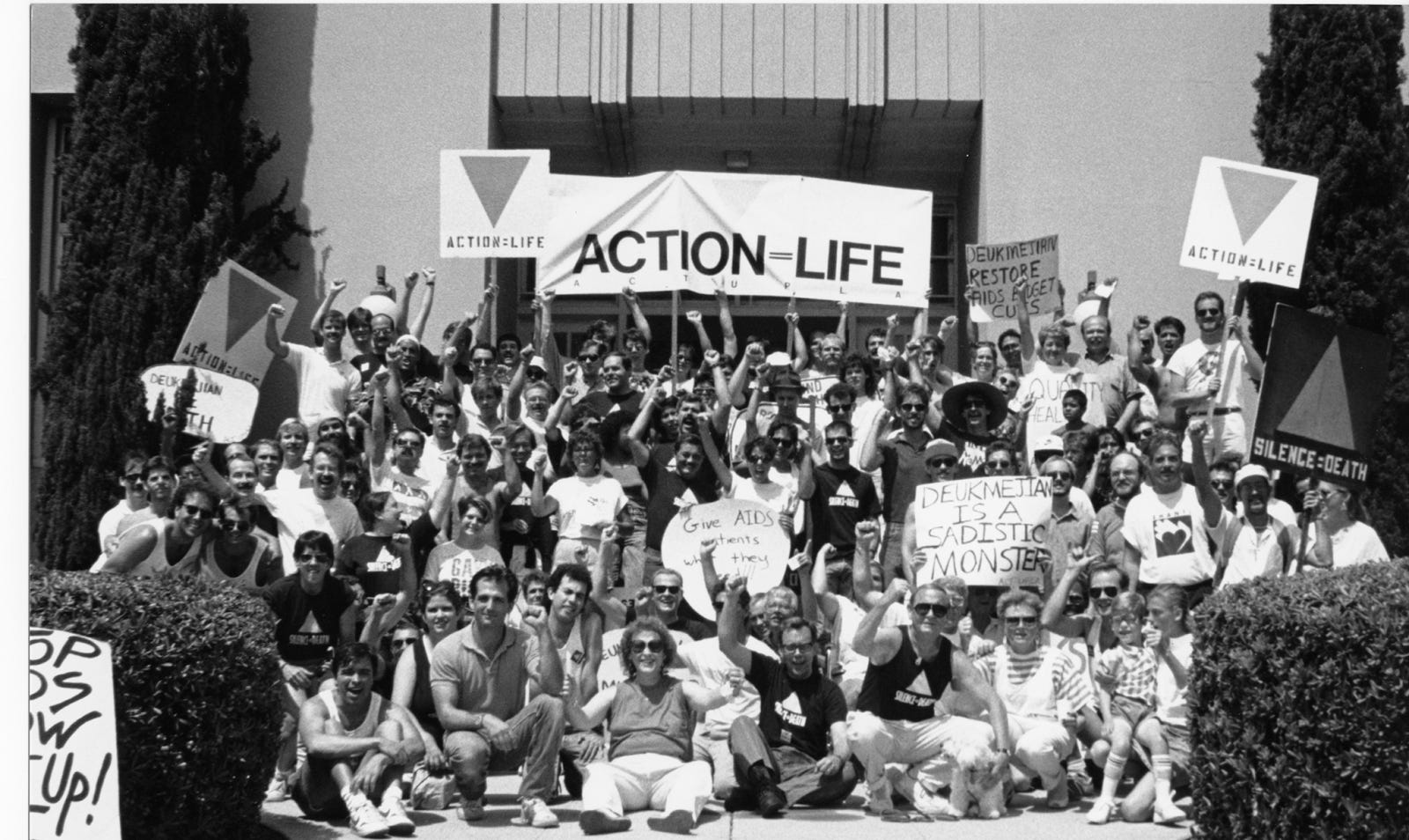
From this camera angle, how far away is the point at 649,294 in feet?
59.5

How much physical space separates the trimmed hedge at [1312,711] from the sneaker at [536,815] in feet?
9.74

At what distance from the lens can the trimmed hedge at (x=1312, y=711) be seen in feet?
21.6

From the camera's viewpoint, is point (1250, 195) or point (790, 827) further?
point (1250, 195)

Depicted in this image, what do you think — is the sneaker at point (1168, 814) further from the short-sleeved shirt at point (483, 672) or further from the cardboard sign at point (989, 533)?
the short-sleeved shirt at point (483, 672)

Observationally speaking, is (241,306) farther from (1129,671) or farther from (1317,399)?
(1317,399)

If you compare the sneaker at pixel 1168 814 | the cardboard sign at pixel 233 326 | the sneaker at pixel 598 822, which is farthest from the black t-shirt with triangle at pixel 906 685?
the cardboard sign at pixel 233 326

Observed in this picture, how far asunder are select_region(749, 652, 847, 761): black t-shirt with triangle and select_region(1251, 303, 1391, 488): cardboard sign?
2449mm

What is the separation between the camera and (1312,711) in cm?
670

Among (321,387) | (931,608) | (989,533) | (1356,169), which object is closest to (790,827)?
(931,608)

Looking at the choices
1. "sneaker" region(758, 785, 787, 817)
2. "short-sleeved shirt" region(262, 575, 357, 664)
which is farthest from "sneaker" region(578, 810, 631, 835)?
"short-sleeved shirt" region(262, 575, 357, 664)

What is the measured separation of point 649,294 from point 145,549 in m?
9.30

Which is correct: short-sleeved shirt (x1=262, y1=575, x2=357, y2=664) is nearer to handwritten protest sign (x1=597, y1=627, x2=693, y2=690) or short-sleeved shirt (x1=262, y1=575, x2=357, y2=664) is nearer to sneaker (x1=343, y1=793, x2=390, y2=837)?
sneaker (x1=343, y1=793, x2=390, y2=837)

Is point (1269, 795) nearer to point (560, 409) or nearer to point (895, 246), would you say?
point (560, 409)

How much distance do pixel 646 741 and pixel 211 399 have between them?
197 inches
